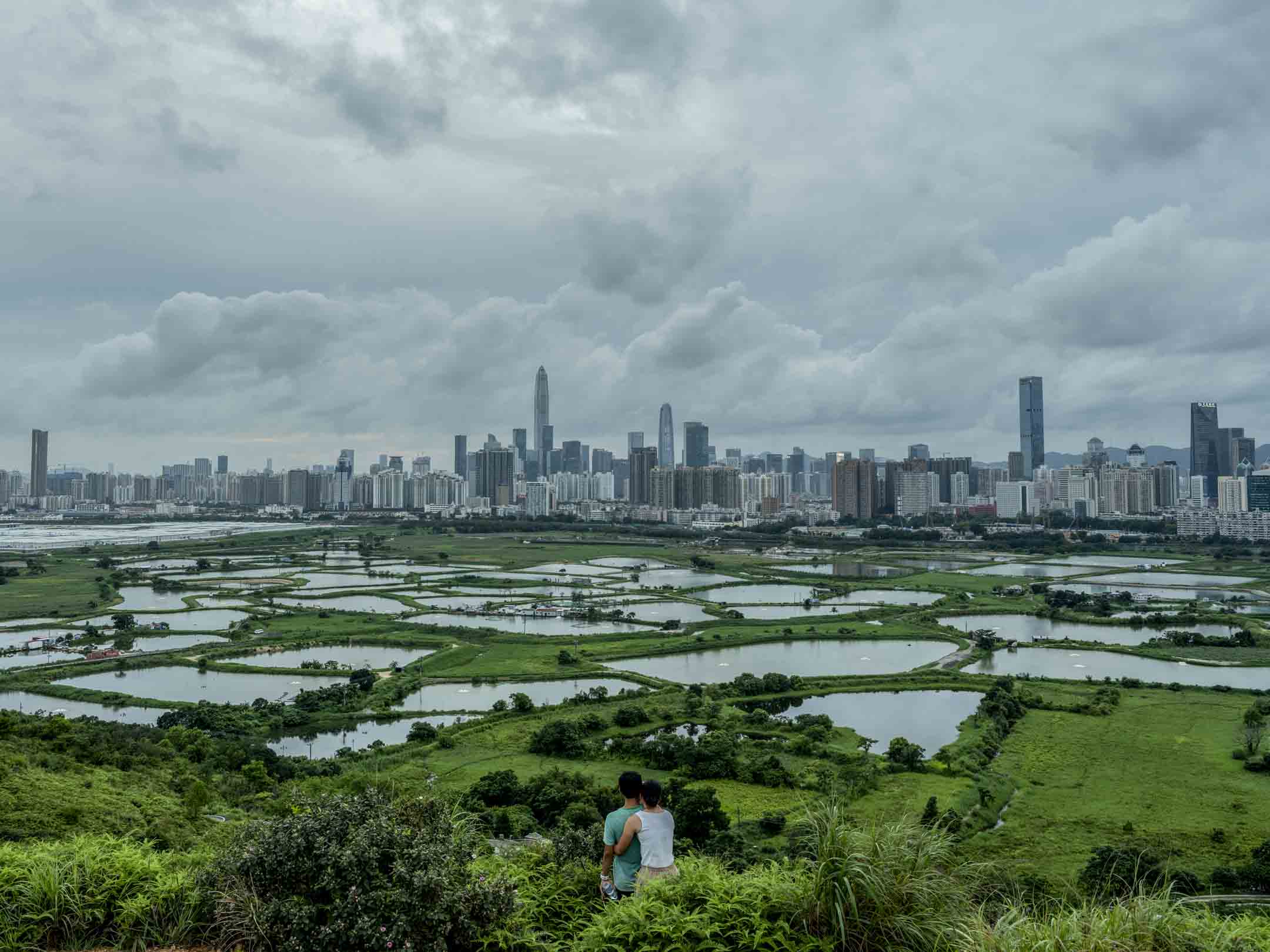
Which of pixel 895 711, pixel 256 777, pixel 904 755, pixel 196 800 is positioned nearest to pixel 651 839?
pixel 196 800

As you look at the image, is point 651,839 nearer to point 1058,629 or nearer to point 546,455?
point 1058,629

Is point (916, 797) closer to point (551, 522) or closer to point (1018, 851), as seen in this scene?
point (1018, 851)

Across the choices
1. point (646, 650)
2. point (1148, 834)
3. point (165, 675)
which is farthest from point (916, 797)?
point (165, 675)

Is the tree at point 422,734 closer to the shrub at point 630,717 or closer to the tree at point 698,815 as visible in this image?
the shrub at point 630,717

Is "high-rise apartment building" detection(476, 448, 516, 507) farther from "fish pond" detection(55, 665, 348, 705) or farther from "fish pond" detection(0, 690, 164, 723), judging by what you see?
"fish pond" detection(0, 690, 164, 723)

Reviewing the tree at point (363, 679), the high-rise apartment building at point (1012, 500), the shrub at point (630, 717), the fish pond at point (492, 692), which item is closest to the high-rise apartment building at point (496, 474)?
the high-rise apartment building at point (1012, 500)
